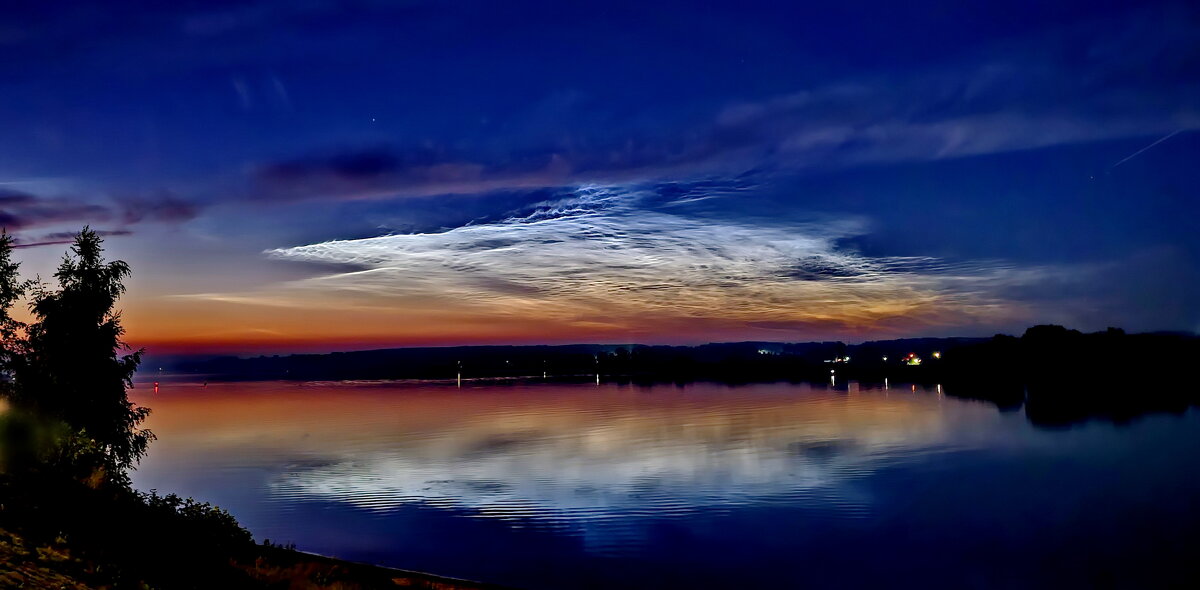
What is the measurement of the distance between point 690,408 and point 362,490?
63.2 metres

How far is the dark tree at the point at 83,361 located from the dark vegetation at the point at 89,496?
1.5 inches

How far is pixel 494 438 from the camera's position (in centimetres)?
6444

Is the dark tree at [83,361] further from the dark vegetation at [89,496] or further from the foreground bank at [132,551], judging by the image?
the foreground bank at [132,551]

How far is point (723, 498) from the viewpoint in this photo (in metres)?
36.7

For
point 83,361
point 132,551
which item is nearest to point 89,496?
point 132,551

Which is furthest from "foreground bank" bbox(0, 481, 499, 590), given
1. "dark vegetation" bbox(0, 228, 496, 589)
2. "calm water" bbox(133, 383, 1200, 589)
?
"calm water" bbox(133, 383, 1200, 589)

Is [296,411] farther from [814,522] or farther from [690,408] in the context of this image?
[814,522]

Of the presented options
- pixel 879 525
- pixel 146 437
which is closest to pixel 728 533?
pixel 879 525

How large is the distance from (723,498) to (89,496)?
27.0 metres

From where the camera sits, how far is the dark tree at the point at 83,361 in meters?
28.5

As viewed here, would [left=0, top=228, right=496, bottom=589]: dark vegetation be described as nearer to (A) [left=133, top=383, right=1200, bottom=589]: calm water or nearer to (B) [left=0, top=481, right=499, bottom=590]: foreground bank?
(B) [left=0, top=481, right=499, bottom=590]: foreground bank

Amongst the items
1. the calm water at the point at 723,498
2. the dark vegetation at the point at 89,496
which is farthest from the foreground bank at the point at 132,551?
the calm water at the point at 723,498

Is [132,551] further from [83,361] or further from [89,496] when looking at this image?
[83,361]

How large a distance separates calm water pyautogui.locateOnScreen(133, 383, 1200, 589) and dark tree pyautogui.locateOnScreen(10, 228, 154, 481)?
7173 millimetres
